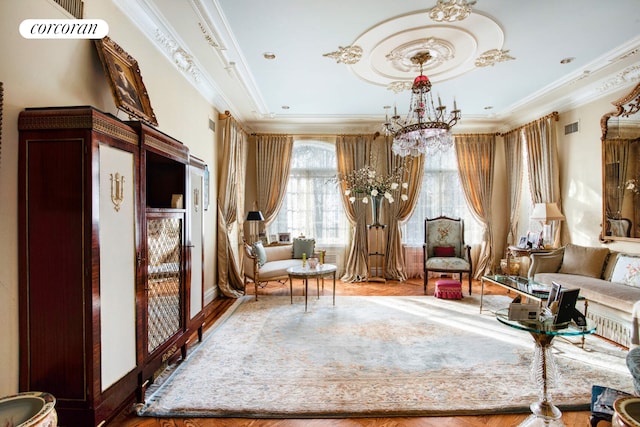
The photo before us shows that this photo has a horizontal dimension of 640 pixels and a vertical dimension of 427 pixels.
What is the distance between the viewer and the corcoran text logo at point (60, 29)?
179cm

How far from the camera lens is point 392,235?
21.2 feet

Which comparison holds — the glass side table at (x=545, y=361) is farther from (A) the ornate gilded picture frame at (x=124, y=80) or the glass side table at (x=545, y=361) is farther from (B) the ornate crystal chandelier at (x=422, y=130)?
(A) the ornate gilded picture frame at (x=124, y=80)

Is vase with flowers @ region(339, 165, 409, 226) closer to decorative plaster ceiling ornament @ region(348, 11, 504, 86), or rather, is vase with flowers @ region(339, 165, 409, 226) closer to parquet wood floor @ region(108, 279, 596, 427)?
decorative plaster ceiling ornament @ region(348, 11, 504, 86)

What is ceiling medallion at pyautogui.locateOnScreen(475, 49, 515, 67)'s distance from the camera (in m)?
3.66

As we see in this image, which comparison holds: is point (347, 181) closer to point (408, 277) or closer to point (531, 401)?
point (408, 277)

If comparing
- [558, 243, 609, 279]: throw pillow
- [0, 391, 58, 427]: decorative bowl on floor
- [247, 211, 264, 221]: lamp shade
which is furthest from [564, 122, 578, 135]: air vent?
[0, 391, 58, 427]: decorative bowl on floor

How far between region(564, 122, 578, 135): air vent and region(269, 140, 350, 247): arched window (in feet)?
13.0

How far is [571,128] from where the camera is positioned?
497 cm

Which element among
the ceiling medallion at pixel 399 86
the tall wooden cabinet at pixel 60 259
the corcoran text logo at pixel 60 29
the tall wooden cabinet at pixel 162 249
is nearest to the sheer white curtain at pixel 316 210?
the ceiling medallion at pixel 399 86

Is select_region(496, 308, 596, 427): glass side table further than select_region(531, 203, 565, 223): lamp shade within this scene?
No

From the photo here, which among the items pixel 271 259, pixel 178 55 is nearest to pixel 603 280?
pixel 271 259

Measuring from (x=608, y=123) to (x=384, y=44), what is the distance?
330 cm

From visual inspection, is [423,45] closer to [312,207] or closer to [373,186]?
[373,186]

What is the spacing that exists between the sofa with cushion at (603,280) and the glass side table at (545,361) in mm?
1600
